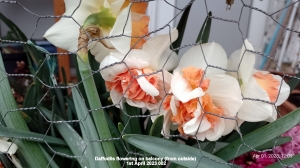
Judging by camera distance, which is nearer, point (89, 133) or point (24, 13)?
point (89, 133)

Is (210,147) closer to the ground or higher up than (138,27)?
closer to the ground

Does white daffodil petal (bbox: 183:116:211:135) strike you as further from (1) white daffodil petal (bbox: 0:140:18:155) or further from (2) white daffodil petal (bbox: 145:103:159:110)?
(1) white daffodil petal (bbox: 0:140:18:155)

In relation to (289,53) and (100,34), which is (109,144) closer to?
(100,34)

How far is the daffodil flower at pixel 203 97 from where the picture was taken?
0.85ft

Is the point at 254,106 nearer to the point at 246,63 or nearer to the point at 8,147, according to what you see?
the point at 246,63

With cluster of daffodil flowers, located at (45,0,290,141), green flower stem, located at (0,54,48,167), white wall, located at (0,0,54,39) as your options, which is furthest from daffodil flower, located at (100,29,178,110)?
white wall, located at (0,0,54,39)

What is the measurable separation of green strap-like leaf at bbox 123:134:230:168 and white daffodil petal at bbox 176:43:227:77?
0.27ft

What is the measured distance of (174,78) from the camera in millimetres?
268

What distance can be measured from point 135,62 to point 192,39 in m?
0.36

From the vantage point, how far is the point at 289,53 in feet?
2.97

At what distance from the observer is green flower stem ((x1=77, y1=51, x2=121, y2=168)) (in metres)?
0.28

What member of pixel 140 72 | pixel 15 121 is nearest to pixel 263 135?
pixel 140 72

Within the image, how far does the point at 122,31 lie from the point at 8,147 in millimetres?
185

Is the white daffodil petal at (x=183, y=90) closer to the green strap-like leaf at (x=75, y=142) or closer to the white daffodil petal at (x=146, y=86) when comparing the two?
the white daffodil petal at (x=146, y=86)
